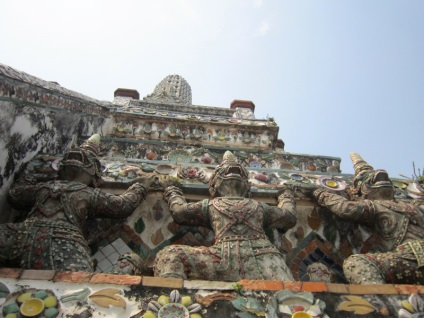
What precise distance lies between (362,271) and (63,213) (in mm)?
3095

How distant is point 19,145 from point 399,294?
480 centimetres

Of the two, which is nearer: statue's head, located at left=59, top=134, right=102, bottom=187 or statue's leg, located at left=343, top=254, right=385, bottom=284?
statue's leg, located at left=343, top=254, right=385, bottom=284

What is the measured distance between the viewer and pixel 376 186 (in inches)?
226

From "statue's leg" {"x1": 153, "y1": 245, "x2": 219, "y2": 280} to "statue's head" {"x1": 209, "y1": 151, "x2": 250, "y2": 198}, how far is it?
1233 mm

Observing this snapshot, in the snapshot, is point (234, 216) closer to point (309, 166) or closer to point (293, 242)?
point (293, 242)

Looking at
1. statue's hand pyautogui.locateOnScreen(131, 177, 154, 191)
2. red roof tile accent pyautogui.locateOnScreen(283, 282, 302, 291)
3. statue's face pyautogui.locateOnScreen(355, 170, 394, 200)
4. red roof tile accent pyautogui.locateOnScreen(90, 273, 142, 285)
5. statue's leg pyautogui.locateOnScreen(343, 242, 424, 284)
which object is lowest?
red roof tile accent pyautogui.locateOnScreen(90, 273, 142, 285)

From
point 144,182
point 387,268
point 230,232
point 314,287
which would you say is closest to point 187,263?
point 230,232

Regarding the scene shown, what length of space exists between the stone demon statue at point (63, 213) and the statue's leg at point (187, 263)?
2.30 ft

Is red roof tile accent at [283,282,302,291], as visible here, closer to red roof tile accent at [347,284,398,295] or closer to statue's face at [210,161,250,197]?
red roof tile accent at [347,284,398,295]

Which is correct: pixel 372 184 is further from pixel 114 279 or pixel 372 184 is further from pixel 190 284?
pixel 114 279

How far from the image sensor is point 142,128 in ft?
36.1

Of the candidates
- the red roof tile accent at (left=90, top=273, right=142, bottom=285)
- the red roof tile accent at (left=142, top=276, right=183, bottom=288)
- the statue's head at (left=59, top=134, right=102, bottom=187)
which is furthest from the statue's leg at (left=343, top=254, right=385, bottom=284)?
the statue's head at (left=59, top=134, right=102, bottom=187)

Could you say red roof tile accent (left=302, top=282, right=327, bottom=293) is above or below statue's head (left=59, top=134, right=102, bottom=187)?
below

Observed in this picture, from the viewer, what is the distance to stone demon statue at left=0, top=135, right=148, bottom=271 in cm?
413
